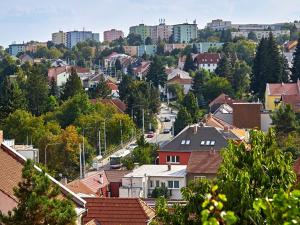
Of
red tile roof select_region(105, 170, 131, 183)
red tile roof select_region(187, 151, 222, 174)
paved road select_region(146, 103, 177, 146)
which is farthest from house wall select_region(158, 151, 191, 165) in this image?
red tile roof select_region(105, 170, 131, 183)

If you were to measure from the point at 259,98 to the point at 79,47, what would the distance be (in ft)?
368

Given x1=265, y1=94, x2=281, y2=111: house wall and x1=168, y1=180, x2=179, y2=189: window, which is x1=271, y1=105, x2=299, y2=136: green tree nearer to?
x1=168, y1=180, x2=179, y2=189: window

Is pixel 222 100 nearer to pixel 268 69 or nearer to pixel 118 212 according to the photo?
pixel 268 69

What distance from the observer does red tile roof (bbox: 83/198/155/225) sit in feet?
74.2

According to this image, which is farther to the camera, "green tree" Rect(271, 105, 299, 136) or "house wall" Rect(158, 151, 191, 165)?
"green tree" Rect(271, 105, 299, 136)

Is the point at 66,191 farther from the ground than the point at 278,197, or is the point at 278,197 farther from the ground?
the point at 278,197

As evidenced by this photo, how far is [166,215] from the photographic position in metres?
14.1

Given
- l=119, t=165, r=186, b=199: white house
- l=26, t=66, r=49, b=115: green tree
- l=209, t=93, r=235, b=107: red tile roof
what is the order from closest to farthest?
l=119, t=165, r=186, b=199: white house → l=209, t=93, r=235, b=107: red tile roof → l=26, t=66, r=49, b=115: green tree

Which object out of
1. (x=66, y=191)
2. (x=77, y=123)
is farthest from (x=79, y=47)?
(x=66, y=191)

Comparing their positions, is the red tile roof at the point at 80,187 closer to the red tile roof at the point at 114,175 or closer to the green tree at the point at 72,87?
the red tile roof at the point at 114,175

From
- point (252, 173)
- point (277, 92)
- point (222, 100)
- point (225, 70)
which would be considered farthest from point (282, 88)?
point (252, 173)

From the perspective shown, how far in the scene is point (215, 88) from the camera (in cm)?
9062

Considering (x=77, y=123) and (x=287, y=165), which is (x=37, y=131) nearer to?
(x=77, y=123)

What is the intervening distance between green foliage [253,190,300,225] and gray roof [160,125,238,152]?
42.5 m
